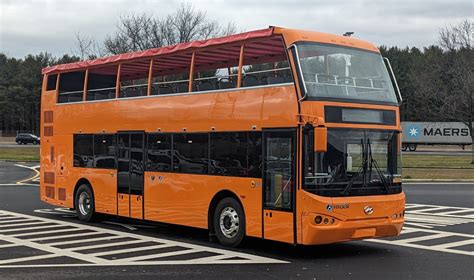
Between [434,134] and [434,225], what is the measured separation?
61.7 meters

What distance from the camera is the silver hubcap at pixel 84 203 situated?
49.5 ft

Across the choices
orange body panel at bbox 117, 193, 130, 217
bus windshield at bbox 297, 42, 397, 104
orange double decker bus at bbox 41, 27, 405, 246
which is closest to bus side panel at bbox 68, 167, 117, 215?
orange double decker bus at bbox 41, 27, 405, 246

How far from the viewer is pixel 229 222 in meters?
11.0

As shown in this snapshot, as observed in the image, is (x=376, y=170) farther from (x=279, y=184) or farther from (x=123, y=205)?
(x=123, y=205)

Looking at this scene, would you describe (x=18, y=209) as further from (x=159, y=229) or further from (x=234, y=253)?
(x=234, y=253)

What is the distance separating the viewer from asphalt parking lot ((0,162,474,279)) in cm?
877

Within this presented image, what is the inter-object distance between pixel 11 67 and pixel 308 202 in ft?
383

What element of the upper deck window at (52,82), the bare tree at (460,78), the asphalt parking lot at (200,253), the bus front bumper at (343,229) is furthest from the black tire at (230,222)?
the bare tree at (460,78)

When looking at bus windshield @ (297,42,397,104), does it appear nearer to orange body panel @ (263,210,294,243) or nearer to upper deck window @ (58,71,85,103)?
orange body panel @ (263,210,294,243)

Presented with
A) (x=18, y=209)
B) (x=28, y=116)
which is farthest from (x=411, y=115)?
(x=18, y=209)

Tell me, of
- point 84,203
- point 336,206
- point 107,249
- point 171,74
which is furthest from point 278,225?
point 84,203

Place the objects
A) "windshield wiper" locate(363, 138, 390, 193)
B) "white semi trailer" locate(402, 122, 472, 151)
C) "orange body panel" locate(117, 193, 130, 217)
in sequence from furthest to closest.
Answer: "white semi trailer" locate(402, 122, 472, 151) → "orange body panel" locate(117, 193, 130, 217) → "windshield wiper" locate(363, 138, 390, 193)

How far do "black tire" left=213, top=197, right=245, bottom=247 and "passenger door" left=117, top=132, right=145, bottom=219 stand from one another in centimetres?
269

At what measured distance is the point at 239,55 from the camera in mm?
11805
